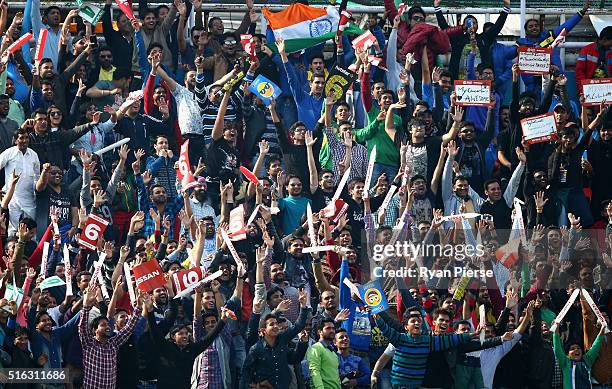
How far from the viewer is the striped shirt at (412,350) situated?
25.1m

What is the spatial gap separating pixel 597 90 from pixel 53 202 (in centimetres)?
688

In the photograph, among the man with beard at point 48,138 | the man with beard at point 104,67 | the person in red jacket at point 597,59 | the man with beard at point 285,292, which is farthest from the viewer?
the person in red jacket at point 597,59

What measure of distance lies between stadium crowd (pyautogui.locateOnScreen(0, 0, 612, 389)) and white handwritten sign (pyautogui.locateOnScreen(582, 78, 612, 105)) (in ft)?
0.19

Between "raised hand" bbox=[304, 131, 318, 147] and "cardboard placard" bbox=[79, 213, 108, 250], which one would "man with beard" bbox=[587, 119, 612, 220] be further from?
"cardboard placard" bbox=[79, 213, 108, 250]

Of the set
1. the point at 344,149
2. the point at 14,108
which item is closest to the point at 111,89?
the point at 14,108

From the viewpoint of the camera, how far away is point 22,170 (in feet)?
89.2

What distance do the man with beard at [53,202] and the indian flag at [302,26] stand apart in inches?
150

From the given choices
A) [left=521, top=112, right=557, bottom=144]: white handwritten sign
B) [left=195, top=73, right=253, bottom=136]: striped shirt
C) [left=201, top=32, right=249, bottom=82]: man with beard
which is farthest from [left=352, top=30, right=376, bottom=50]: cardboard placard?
[left=521, top=112, right=557, bottom=144]: white handwritten sign

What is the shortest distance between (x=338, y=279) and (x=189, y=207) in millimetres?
1951

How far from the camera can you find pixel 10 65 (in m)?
28.9

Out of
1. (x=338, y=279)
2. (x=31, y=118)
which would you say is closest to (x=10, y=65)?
(x=31, y=118)

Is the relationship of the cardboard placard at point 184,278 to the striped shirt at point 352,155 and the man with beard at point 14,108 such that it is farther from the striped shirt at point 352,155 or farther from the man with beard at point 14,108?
the man with beard at point 14,108

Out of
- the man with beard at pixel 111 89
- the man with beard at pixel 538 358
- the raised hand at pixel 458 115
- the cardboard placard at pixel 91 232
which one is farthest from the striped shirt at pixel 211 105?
the man with beard at pixel 538 358

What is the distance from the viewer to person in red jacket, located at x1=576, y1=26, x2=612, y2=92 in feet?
100
